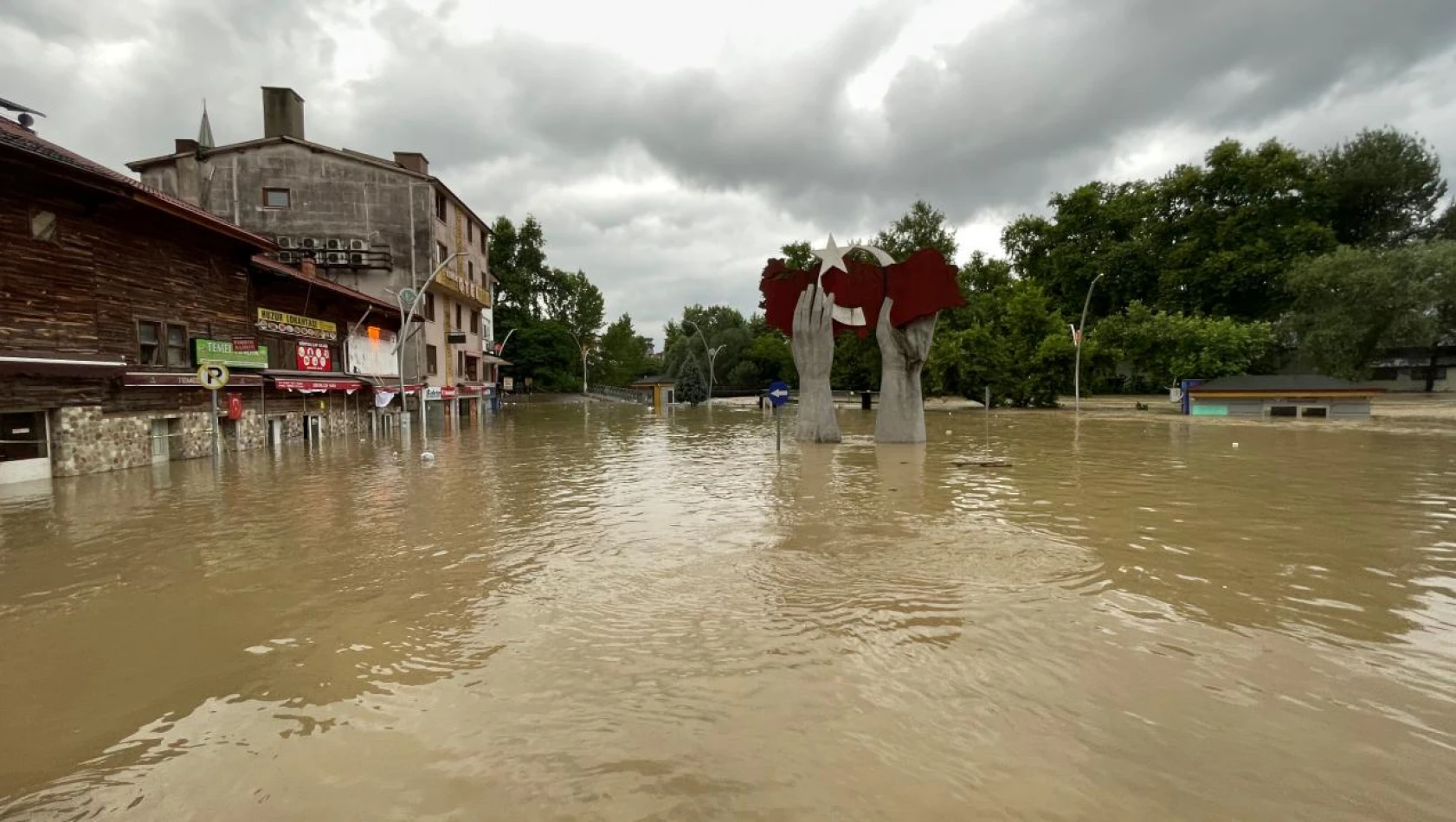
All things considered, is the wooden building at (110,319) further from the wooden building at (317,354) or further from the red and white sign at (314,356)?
the red and white sign at (314,356)

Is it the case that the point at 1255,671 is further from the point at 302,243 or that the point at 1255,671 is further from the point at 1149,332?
the point at 1149,332

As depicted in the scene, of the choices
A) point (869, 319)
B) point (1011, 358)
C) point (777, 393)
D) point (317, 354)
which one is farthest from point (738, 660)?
point (1011, 358)

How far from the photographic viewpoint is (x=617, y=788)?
3.73 metres

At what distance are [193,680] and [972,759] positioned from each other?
586 centimetres

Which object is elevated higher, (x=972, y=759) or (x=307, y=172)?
(x=307, y=172)

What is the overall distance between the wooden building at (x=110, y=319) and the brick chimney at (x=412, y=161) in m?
16.3

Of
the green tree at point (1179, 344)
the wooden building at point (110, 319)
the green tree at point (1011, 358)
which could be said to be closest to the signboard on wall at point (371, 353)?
the wooden building at point (110, 319)

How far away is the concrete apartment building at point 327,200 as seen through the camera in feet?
110

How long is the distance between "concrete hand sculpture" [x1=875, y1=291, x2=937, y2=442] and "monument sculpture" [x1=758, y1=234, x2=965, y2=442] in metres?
0.03

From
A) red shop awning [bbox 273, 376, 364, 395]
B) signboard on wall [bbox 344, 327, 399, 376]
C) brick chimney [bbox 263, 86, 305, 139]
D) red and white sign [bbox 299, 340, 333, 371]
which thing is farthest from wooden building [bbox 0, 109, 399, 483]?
brick chimney [bbox 263, 86, 305, 139]

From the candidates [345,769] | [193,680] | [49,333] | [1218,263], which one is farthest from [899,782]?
[1218,263]

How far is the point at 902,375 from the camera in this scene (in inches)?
941

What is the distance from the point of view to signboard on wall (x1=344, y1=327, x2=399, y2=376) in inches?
1204

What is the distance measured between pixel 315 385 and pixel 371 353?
310 inches
